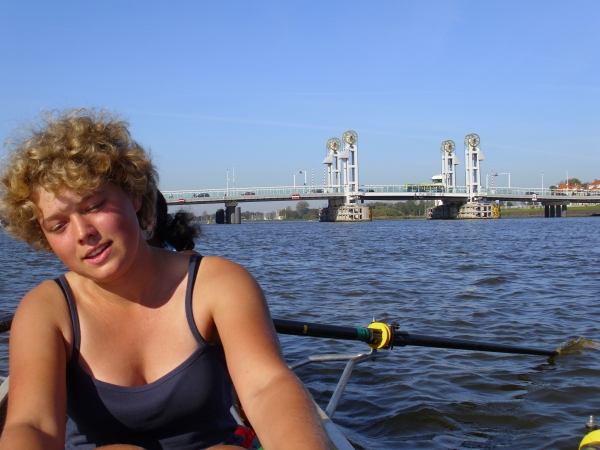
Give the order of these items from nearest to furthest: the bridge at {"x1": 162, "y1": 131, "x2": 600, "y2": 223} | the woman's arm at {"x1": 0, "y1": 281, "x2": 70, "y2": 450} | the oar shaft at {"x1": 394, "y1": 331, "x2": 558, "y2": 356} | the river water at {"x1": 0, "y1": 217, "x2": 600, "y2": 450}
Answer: the woman's arm at {"x1": 0, "y1": 281, "x2": 70, "y2": 450}, the oar shaft at {"x1": 394, "y1": 331, "x2": 558, "y2": 356}, the river water at {"x1": 0, "y1": 217, "x2": 600, "y2": 450}, the bridge at {"x1": 162, "y1": 131, "x2": 600, "y2": 223}

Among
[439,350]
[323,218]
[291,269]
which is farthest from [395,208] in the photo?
[439,350]

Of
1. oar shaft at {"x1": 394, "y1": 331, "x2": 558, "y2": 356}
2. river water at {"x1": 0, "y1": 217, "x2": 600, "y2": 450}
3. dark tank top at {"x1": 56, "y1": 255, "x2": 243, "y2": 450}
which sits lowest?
river water at {"x1": 0, "y1": 217, "x2": 600, "y2": 450}

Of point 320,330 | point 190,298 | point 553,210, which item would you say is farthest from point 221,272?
point 553,210

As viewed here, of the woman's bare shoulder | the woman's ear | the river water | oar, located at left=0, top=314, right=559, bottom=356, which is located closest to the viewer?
the woman's bare shoulder

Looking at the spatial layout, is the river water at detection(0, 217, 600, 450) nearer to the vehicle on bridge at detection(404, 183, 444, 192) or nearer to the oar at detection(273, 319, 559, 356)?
the oar at detection(273, 319, 559, 356)

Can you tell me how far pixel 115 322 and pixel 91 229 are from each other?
0.30 metres

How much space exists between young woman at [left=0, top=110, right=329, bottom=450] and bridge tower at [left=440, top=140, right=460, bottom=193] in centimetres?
8809

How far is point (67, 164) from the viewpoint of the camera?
1473 millimetres

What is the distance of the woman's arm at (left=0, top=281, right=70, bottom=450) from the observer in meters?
1.43

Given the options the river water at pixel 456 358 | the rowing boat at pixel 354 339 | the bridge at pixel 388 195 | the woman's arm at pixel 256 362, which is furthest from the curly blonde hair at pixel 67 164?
the bridge at pixel 388 195

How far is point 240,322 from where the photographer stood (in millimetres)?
1485

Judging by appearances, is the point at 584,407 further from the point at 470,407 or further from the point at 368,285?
the point at 368,285

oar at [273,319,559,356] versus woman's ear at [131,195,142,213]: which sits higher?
woman's ear at [131,195,142,213]

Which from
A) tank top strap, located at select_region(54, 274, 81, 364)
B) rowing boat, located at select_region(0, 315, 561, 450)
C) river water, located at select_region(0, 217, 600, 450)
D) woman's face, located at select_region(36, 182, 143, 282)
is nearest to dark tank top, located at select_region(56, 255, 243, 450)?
tank top strap, located at select_region(54, 274, 81, 364)
